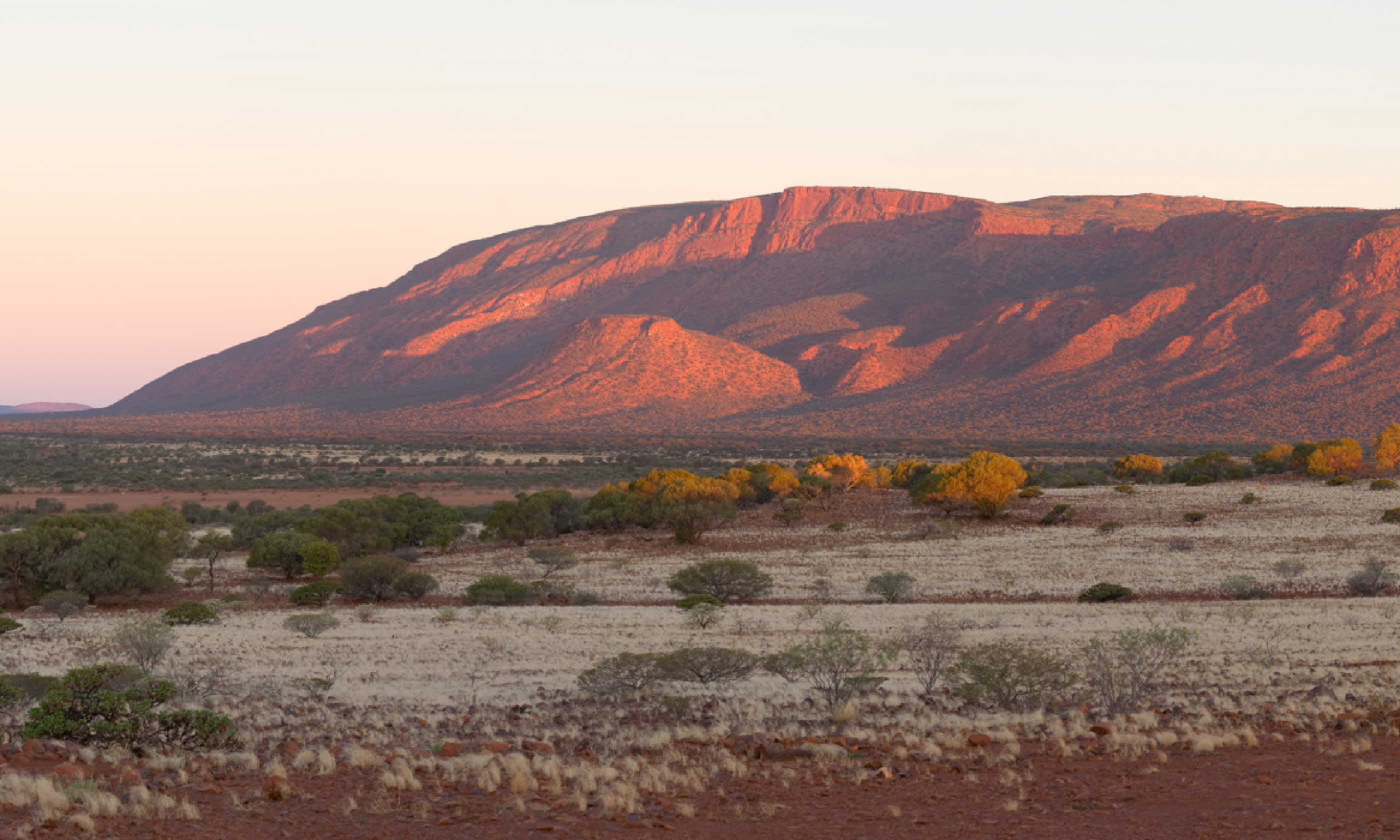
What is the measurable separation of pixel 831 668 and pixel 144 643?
368 inches

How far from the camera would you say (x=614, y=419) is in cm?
12662

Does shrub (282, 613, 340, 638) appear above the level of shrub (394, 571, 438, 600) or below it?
above

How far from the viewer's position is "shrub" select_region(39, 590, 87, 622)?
2442cm

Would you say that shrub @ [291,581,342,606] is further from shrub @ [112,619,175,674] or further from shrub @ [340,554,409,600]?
shrub @ [112,619,175,674]

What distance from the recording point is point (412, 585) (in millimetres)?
27844

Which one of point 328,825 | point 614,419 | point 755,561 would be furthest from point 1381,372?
point 328,825

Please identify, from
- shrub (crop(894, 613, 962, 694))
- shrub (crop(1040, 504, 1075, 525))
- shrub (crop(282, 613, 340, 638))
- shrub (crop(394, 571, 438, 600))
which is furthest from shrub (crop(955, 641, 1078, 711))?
shrub (crop(1040, 504, 1075, 525))

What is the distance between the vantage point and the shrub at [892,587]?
85.4ft

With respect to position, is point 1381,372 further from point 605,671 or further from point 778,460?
point 605,671

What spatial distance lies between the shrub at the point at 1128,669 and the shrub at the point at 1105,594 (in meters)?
7.84

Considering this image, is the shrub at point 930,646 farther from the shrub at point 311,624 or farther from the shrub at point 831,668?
the shrub at point 311,624

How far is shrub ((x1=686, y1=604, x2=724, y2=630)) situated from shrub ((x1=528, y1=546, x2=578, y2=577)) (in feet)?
31.7

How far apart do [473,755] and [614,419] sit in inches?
4555

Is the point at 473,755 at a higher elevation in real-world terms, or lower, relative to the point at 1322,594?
higher
